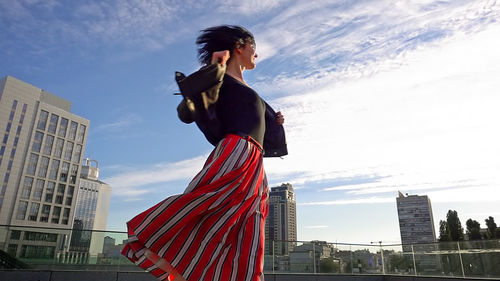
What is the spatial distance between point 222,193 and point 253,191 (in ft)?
0.80

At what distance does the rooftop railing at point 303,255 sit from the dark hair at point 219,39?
7863 millimetres

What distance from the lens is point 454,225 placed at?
5384 centimetres

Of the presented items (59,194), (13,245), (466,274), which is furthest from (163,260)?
(59,194)

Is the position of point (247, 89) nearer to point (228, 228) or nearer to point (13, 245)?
point (228, 228)

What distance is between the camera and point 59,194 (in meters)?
71.8

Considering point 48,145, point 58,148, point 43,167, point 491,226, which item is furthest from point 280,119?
point 58,148

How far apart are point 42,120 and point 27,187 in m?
14.3

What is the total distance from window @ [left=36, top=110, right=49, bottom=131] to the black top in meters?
80.8

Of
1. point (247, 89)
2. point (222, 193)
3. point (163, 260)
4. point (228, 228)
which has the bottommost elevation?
point (163, 260)

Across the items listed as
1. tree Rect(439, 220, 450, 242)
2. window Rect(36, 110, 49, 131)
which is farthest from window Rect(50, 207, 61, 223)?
tree Rect(439, 220, 450, 242)

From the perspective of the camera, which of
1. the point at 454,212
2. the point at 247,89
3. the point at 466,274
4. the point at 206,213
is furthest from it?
the point at 454,212

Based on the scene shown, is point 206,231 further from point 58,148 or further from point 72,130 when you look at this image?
point 72,130

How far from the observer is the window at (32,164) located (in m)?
67.5

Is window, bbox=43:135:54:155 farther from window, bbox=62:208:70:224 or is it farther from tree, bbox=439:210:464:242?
tree, bbox=439:210:464:242
